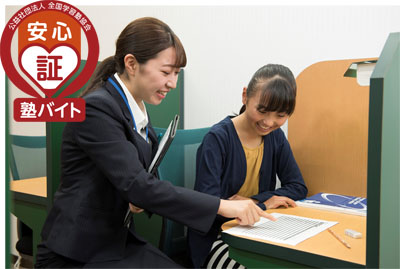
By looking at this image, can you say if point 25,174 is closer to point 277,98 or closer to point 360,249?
point 277,98

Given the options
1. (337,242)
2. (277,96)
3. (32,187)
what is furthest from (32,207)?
(337,242)

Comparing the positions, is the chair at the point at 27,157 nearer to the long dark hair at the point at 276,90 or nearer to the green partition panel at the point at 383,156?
the long dark hair at the point at 276,90

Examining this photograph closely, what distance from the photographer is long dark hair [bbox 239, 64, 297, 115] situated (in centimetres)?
133

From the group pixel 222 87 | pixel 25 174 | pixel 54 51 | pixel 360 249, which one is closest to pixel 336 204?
pixel 360 249

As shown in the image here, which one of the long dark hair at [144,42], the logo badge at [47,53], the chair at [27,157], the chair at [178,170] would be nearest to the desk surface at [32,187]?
the chair at [27,157]

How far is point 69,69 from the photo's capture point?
1.46 meters

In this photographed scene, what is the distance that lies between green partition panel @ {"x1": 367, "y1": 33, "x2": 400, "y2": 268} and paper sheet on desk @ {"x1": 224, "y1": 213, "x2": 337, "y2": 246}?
18cm

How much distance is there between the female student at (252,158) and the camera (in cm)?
130

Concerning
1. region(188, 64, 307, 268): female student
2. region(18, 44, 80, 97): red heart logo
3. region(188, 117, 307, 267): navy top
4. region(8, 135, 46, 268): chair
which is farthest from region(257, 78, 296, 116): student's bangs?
region(8, 135, 46, 268): chair

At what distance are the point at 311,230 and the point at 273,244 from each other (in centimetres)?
18

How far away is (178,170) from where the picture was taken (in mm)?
1429

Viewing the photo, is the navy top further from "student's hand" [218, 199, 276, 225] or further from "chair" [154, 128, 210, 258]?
"student's hand" [218, 199, 276, 225]

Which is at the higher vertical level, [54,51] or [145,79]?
[54,51]

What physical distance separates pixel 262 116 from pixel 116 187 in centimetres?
63
